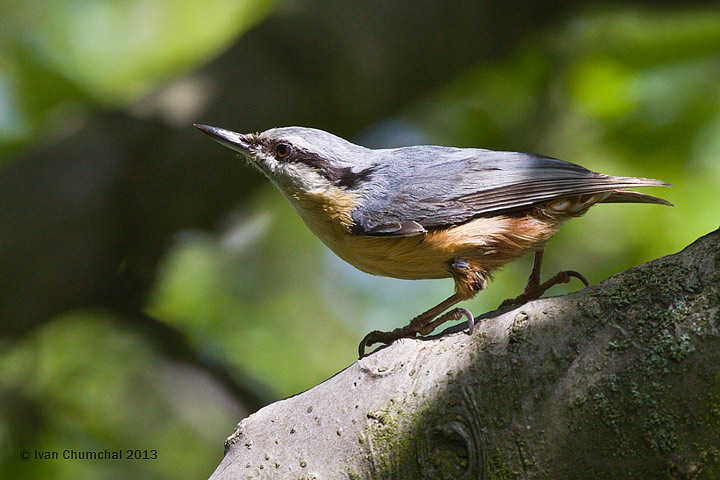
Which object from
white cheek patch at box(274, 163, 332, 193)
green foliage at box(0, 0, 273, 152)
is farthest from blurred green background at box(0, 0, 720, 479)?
white cheek patch at box(274, 163, 332, 193)

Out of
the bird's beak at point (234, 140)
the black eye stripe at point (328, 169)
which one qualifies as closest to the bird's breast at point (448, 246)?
the black eye stripe at point (328, 169)

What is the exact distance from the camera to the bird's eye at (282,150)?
12.7 feet

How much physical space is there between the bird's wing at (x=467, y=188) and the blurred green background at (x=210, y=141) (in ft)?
4.25

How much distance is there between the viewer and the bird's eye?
12.7 ft

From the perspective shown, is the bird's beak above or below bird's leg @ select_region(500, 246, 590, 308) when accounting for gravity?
above

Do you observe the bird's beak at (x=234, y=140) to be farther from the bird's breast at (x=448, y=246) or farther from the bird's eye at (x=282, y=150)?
the bird's breast at (x=448, y=246)

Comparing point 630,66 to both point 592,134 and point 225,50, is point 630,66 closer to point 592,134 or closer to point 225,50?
point 592,134

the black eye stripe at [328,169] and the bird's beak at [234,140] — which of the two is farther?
the bird's beak at [234,140]

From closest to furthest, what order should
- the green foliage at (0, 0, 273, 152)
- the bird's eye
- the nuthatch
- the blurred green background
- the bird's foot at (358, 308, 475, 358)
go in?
the bird's foot at (358, 308, 475, 358), the nuthatch, the bird's eye, the blurred green background, the green foliage at (0, 0, 273, 152)

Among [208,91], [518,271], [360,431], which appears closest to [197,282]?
[208,91]

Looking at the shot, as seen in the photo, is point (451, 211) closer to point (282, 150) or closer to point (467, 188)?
point (467, 188)

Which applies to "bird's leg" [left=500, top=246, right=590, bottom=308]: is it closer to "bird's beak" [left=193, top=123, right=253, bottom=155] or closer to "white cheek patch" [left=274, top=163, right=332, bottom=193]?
"white cheek patch" [left=274, top=163, right=332, bottom=193]

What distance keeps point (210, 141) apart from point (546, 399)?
370cm

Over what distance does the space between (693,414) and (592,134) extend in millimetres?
3823
